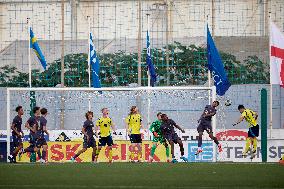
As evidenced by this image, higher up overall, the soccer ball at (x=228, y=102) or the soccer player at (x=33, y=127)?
the soccer ball at (x=228, y=102)

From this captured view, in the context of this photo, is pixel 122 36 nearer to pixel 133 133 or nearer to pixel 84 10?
pixel 84 10

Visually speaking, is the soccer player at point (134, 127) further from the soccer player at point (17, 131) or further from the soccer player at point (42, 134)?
the soccer player at point (17, 131)

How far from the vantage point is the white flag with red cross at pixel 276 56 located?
3797 centimetres

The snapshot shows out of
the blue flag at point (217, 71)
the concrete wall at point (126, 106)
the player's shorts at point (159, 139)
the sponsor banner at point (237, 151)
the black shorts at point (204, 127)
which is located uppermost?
the blue flag at point (217, 71)

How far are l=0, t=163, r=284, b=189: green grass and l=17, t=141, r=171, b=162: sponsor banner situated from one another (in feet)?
25.8

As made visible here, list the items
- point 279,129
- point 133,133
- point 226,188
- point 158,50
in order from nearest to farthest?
point 226,188 < point 133,133 < point 279,129 < point 158,50

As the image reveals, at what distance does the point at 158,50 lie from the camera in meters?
44.1

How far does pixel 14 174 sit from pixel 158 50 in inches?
731

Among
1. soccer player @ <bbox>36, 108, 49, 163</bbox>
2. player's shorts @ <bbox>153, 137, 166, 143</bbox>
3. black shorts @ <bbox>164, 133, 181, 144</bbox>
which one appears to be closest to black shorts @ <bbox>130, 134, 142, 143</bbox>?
→ player's shorts @ <bbox>153, 137, 166, 143</bbox>

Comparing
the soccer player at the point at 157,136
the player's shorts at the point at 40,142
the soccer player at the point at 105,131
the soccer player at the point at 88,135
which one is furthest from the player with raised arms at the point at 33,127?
the soccer player at the point at 157,136

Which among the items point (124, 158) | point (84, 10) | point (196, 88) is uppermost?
point (84, 10)

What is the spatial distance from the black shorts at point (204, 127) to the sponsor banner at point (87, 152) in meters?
1.80

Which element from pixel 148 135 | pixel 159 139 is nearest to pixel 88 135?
pixel 159 139

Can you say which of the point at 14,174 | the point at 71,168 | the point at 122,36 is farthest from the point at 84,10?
the point at 14,174
